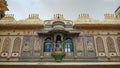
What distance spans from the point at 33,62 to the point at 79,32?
3.79 m

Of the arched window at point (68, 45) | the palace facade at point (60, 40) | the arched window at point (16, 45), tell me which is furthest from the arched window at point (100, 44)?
the arched window at point (16, 45)

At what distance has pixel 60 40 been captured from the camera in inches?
483

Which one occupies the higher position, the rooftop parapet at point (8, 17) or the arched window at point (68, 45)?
the rooftop parapet at point (8, 17)

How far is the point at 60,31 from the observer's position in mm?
12023

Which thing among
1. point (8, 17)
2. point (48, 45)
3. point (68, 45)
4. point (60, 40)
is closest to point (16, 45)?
point (48, 45)

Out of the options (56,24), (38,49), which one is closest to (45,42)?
(38,49)

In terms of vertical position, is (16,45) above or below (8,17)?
below

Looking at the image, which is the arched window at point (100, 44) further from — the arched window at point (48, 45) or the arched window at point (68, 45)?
the arched window at point (48, 45)

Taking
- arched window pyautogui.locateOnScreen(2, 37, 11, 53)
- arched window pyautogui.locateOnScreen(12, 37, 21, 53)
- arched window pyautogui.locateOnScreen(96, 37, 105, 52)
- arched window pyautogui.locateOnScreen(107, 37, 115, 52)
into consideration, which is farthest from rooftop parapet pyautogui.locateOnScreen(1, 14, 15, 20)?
arched window pyautogui.locateOnScreen(107, 37, 115, 52)

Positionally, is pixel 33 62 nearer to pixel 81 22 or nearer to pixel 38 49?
pixel 38 49

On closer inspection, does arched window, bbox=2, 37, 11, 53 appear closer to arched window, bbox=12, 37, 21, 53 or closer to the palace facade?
the palace facade

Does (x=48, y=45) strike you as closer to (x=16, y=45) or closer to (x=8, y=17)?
(x=16, y=45)

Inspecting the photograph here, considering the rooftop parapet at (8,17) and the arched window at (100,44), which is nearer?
the arched window at (100,44)

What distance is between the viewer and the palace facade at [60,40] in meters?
11.7
